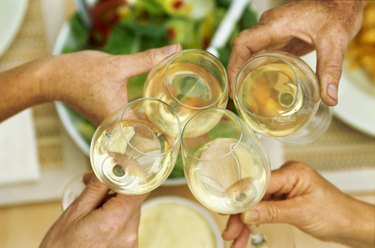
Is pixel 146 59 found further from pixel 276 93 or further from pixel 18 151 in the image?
pixel 18 151

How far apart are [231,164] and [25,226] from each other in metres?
0.51

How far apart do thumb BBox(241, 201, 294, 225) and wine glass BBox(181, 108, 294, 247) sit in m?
0.05

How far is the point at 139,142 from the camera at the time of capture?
29.0 inches

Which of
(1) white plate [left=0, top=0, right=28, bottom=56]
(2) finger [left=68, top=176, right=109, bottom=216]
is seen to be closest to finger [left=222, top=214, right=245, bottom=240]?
(2) finger [left=68, top=176, right=109, bottom=216]

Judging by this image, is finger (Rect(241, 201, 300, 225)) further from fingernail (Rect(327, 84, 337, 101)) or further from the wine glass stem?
fingernail (Rect(327, 84, 337, 101))

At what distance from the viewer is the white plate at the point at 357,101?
1.01m

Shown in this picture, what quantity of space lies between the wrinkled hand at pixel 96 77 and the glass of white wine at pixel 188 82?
3 centimetres

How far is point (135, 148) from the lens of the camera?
721mm

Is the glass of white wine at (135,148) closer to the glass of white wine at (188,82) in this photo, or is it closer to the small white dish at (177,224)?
the glass of white wine at (188,82)

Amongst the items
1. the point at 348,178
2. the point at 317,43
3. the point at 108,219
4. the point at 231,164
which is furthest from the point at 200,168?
the point at 348,178


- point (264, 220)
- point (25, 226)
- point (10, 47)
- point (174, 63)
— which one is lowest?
point (25, 226)

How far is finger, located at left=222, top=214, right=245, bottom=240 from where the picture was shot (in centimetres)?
83

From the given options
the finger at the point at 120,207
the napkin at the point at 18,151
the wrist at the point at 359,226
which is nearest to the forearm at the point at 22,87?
the napkin at the point at 18,151

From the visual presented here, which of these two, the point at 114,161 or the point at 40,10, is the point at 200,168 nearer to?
the point at 114,161
